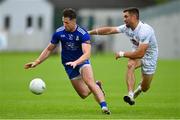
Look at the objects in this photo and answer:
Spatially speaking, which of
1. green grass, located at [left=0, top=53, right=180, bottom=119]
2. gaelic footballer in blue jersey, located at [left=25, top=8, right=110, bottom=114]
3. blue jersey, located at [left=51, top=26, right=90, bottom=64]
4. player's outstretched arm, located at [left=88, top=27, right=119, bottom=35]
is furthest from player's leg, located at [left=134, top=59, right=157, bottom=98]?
blue jersey, located at [left=51, top=26, right=90, bottom=64]

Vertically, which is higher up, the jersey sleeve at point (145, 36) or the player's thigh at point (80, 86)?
the jersey sleeve at point (145, 36)

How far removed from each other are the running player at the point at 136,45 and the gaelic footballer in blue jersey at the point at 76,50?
75 centimetres

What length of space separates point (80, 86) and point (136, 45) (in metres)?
1.57

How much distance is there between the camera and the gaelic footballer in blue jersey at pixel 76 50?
1831cm

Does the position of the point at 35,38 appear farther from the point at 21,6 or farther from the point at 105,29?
the point at 105,29

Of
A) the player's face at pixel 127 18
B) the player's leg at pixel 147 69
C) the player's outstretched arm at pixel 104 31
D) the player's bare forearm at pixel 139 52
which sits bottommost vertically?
the player's leg at pixel 147 69

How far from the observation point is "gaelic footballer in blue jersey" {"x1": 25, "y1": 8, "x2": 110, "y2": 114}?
60.1ft

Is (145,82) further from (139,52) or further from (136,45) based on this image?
(139,52)

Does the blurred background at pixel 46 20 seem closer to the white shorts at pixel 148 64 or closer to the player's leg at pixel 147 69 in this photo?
the player's leg at pixel 147 69

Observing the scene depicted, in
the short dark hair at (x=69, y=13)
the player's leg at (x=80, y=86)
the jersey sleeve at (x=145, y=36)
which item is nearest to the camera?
the short dark hair at (x=69, y=13)

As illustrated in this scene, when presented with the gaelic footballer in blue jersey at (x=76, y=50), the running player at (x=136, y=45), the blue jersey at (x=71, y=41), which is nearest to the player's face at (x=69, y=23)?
the gaelic footballer in blue jersey at (x=76, y=50)

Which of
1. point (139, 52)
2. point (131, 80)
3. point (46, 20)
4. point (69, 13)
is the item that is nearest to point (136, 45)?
point (139, 52)

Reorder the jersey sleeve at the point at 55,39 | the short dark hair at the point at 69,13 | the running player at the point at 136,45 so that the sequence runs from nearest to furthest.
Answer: the short dark hair at the point at 69,13 → the jersey sleeve at the point at 55,39 → the running player at the point at 136,45

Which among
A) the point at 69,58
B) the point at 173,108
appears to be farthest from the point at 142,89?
the point at 69,58
